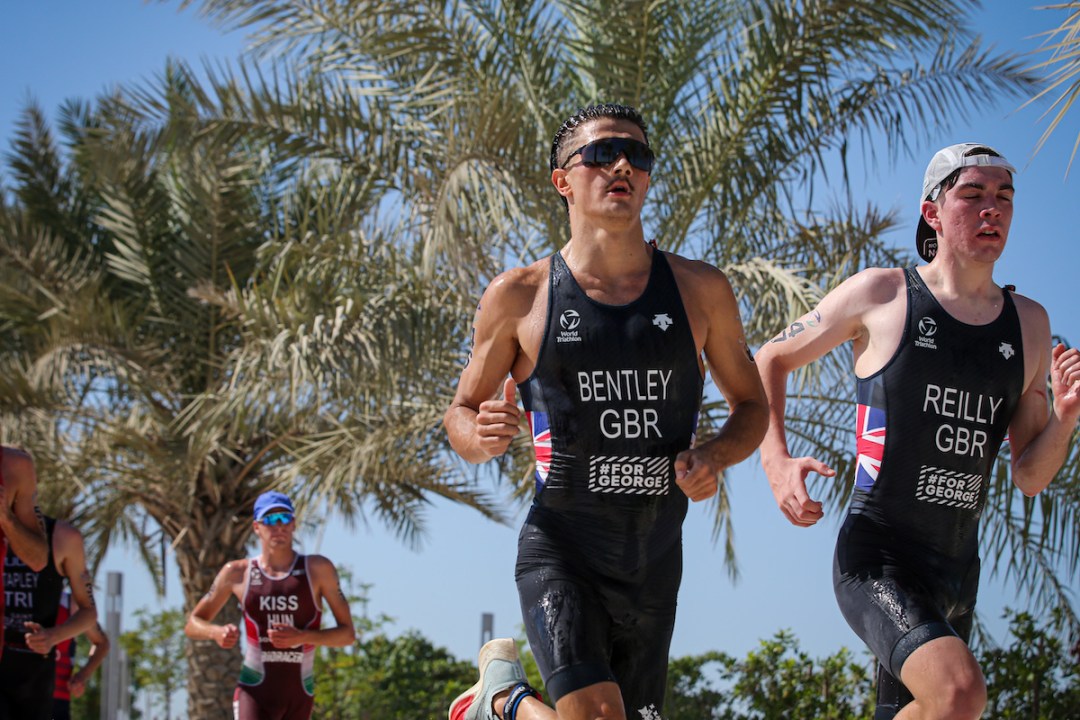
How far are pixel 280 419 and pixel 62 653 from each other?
13.4 ft

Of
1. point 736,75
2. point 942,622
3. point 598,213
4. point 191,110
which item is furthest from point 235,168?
point 942,622

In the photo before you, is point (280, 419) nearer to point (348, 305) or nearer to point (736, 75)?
point (348, 305)

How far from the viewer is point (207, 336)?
45.8ft

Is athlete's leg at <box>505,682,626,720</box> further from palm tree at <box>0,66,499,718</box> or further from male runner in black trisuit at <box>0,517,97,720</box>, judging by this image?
palm tree at <box>0,66,499,718</box>

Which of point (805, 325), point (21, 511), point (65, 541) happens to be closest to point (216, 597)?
point (65, 541)

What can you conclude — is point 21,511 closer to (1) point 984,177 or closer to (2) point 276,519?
(2) point 276,519

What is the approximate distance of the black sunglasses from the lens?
411 centimetres

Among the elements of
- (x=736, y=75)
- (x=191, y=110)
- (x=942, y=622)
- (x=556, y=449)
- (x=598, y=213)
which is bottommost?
(x=942, y=622)

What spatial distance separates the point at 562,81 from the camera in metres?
11.1

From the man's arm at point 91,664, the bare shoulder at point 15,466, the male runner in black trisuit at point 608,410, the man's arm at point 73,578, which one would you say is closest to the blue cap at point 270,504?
the man's arm at point 73,578

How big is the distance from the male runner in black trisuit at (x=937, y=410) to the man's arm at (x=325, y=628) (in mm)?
4061

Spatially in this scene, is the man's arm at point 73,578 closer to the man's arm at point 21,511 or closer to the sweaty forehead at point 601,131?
the man's arm at point 21,511

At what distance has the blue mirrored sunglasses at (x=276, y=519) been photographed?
8.12 metres

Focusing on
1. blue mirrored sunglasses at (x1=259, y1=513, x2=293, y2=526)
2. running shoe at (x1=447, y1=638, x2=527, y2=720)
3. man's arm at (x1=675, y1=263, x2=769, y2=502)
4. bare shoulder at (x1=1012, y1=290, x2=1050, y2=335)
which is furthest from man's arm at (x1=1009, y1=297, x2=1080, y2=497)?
blue mirrored sunglasses at (x1=259, y1=513, x2=293, y2=526)
